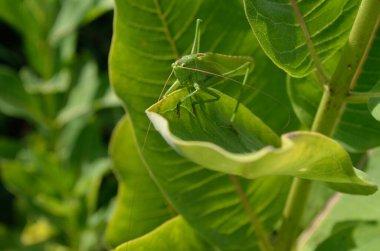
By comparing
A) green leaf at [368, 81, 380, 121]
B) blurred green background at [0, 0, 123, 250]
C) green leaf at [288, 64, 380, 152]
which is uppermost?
green leaf at [368, 81, 380, 121]

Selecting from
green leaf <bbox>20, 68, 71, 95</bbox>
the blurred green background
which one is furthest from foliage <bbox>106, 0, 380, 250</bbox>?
green leaf <bbox>20, 68, 71, 95</bbox>

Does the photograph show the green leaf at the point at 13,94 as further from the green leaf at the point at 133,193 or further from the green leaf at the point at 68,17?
the green leaf at the point at 133,193

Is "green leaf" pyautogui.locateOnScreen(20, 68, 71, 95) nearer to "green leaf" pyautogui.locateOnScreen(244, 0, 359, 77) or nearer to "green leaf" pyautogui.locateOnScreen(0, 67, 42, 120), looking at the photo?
"green leaf" pyautogui.locateOnScreen(0, 67, 42, 120)

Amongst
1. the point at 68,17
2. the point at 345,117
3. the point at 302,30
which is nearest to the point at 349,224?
the point at 345,117

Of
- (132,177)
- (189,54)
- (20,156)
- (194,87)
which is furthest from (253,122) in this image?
(20,156)

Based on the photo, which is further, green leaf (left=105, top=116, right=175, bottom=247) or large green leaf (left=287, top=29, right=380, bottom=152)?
green leaf (left=105, top=116, right=175, bottom=247)

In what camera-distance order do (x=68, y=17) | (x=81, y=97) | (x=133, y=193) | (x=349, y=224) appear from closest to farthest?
(x=349, y=224), (x=133, y=193), (x=68, y=17), (x=81, y=97)

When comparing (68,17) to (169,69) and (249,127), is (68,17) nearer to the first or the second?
(169,69)
